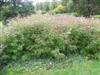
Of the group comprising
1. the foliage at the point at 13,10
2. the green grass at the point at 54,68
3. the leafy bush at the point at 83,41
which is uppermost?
the foliage at the point at 13,10

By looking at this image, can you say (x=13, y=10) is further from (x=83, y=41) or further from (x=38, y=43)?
(x=38, y=43)

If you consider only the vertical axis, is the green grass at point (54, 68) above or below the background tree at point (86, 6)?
below

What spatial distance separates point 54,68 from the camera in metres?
7.38

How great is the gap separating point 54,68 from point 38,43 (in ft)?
3.13

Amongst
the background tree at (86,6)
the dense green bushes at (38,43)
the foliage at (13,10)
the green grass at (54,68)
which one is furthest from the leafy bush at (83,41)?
the background tree at (86,6)

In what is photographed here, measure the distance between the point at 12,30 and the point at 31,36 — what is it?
666 millimetres

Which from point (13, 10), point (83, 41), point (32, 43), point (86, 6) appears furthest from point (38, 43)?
point (86, 6)

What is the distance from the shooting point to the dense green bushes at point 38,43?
25.3 feet

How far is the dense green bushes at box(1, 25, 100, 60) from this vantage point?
25.3ft

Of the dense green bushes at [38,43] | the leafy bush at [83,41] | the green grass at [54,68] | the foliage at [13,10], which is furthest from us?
the foliage at [13,10]

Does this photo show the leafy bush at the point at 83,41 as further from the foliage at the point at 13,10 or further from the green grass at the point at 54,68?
the foliage at the point at 13,10

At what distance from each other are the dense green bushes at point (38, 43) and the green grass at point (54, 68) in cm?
26

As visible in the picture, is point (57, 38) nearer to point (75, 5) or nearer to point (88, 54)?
point (88, 54)

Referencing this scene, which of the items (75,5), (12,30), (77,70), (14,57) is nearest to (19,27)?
(12,30)
